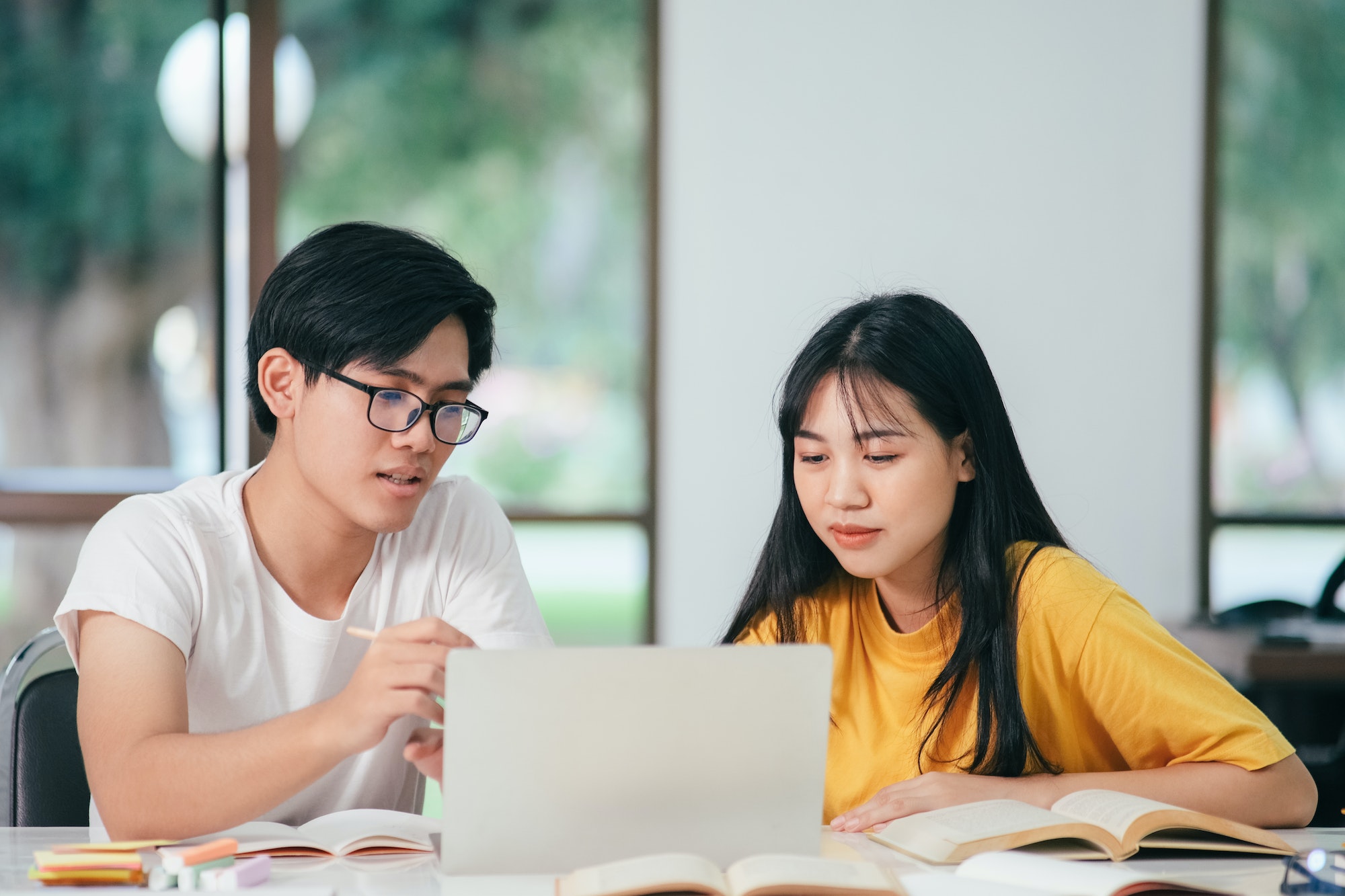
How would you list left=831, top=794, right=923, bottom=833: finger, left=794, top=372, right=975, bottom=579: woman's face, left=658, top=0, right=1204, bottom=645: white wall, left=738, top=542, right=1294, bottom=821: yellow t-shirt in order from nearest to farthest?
left=831, top=794, right=923, bottom=833: finger
left=738, top=542, right=1294, bottom=821: yellow t-shirt
left=794, top=372, right=975, bottom=579: woman's face
left=658, top=0, right=1204, bottom=645: white wall

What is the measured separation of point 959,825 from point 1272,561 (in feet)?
8.40

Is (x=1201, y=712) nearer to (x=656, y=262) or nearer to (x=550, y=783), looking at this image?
(x=550, y=783)

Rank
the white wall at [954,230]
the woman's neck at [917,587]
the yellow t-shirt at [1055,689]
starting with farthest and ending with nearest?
the white wall at [954,230] → the woman's neck at [917,587] → the yellow t-shirt at [1055,689]

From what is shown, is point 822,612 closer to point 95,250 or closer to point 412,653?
point 412,653

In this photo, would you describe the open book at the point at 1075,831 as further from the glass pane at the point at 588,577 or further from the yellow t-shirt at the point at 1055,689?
the glass pane at the point at 588,577

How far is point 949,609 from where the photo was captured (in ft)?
4.91

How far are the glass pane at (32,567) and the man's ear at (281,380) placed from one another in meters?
1.97

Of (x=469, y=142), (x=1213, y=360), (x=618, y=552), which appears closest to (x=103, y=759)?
(x=618, y=552)

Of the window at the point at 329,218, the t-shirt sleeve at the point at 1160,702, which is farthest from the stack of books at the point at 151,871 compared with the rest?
the window at the point at 329,218

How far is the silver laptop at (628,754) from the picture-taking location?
3.10ft

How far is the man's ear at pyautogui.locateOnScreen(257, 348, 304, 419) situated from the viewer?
1429mm

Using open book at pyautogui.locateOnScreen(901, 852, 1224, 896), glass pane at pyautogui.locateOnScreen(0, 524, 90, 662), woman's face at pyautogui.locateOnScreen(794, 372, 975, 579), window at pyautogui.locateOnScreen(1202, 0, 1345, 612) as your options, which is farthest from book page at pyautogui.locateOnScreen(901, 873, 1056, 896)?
glass pane at pyautogui.locateOnScreen(0, 524, 90, 662)

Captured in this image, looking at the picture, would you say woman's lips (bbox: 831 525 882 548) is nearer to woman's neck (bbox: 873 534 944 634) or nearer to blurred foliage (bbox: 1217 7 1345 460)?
woman's neck (bbox: 873 534 944 634)

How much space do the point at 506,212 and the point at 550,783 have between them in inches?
95.9
